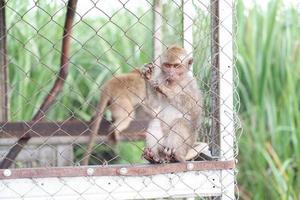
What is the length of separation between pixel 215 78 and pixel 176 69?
48 centimetres

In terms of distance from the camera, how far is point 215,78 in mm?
3381

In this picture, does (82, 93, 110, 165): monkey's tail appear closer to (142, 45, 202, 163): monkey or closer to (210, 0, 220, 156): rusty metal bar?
(142, 45, 202, 163): monkey

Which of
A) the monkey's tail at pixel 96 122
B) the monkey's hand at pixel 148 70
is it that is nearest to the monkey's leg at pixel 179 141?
the monkey's hand at pixel 148 70

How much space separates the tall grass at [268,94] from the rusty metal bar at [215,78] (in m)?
2.75

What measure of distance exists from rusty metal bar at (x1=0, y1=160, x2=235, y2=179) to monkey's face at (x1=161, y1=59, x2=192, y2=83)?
28.2 inches

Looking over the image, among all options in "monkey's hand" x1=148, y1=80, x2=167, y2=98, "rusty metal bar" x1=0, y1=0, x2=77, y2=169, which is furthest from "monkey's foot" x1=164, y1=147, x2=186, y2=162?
"rusty metal bar" x1=0, y1=0, x2=77, y2=169

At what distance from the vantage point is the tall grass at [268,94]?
626 cm

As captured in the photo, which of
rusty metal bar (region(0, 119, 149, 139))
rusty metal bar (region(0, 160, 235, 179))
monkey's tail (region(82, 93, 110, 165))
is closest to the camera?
rusty metal bar (region(0, 160, 235, 179))

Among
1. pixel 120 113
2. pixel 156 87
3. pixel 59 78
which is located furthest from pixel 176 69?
pixel 120 113

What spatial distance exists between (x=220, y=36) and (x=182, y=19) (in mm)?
797

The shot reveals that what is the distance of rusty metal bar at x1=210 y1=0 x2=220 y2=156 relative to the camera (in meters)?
3.33

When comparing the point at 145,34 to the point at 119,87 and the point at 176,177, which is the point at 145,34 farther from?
the point at 176,177

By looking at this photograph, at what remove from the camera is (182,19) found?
4062 mm

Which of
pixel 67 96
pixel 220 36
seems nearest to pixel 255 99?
pixel 67 96
